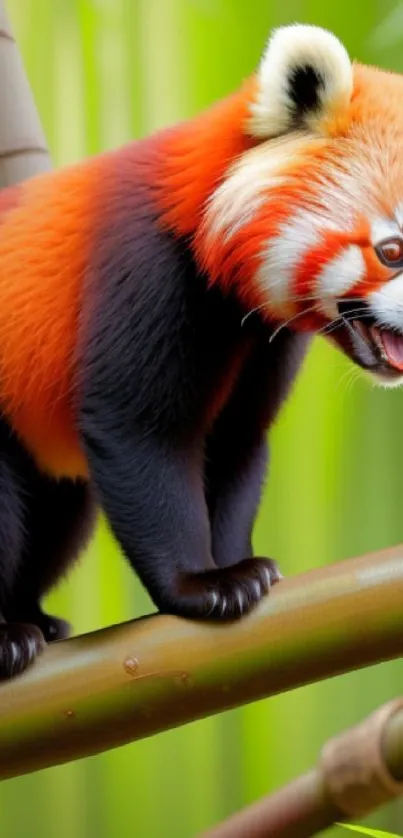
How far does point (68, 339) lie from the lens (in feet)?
3.77

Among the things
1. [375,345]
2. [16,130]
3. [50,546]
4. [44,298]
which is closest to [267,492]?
[50,546]

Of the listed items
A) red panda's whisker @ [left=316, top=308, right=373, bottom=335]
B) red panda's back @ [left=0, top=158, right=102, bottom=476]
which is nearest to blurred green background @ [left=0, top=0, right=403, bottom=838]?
red panda's back @ [left=0, top=158, right=102, bottom=476]

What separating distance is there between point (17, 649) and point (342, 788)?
1.13 feet

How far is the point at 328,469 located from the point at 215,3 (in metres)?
0.90

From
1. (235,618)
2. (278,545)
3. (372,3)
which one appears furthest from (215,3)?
(235,618)

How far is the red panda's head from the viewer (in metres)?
0.97

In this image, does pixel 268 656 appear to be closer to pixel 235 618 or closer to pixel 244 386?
pixel 235 618

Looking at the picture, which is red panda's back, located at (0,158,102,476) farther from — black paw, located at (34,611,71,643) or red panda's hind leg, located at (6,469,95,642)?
black paw, located at (34,611,71,643)

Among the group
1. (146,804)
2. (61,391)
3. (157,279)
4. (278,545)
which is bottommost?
(146,804)

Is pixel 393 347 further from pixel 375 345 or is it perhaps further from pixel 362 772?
pixel 362 772

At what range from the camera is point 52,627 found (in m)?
1.41

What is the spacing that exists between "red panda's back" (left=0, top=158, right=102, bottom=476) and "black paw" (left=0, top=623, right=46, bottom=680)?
0.23 m

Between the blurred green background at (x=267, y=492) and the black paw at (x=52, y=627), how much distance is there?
555 millimetres

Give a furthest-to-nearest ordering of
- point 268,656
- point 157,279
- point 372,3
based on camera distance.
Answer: point 372,3 < point 157,279 < point 268,656
